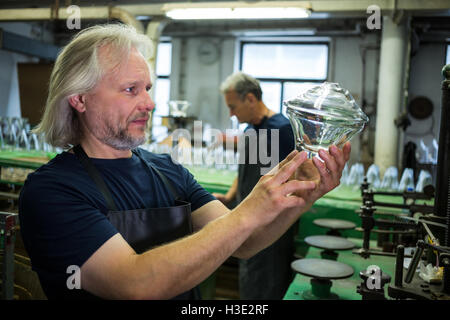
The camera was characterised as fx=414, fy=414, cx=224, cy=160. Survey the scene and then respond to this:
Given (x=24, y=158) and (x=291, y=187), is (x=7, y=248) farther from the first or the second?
(x=24, y=158)

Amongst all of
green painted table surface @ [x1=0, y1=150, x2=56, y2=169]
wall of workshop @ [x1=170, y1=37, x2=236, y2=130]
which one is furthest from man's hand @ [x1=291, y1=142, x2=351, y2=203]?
wall of workshop @ [x1=170, y1=37, x2=236, y2=130]

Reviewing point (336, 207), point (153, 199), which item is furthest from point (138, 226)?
point (336, 207)

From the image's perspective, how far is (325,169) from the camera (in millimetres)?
1019

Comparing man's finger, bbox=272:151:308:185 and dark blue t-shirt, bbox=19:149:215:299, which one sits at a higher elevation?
man's finger, bbox=272:151:308:185

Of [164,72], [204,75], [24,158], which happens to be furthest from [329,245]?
[164,72]

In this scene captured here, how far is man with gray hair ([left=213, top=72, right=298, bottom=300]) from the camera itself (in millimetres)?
2846

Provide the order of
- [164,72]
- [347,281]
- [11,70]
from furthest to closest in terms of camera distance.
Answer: [164,72] → [11,70] → [347,281]

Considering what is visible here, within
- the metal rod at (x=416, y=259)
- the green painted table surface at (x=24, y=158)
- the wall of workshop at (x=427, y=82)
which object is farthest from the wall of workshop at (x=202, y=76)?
the metal rod at (x=416, y=259)

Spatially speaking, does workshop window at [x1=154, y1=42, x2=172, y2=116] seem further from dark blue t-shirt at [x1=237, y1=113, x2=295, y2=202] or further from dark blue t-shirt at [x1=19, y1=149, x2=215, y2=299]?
dark blue t-shirt at [x1=19, y1=149, x2=215, y2=299]

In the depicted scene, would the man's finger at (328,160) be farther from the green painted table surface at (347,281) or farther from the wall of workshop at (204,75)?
the wall of workshop at (204,75)

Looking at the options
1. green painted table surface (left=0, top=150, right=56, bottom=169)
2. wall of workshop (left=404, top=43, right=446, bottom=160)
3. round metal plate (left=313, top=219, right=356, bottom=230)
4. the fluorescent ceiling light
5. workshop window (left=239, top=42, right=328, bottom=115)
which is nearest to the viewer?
round metal plate (left=313, top=219, right=356, bottom=230)

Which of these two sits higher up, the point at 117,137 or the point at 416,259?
the point at 117,137

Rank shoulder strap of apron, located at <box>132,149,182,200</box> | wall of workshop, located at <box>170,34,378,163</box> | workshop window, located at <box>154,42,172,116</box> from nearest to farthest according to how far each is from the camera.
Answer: shoulder strap of apron, located at <box>132,149,182,200</box> → wall of workshop, located at <box>170,34,378,163</box> → workshop window, located at <box>154,42,172,116</box>

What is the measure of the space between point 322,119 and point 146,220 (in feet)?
1.94
